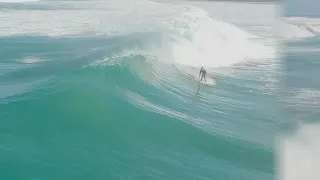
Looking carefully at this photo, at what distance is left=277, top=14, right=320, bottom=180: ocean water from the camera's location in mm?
3391

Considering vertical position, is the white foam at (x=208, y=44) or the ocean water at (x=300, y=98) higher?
the white foam at (x=208, y=44)

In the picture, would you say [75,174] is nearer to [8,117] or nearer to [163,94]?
[8,117]

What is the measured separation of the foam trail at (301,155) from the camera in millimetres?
3299

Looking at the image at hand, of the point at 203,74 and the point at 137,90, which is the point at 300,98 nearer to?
the point at 203,74

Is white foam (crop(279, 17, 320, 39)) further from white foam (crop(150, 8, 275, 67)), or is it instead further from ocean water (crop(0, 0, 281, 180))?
white foam (crop(150, 8, 275, 67))

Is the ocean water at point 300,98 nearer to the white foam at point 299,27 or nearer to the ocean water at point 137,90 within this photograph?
the white foam at point 299,27

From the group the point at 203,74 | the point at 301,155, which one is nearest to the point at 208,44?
the point at 203,74

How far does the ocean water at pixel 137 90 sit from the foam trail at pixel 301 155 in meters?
0.29

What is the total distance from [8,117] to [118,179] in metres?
1.40

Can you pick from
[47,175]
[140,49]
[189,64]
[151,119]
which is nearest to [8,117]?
[47,175]

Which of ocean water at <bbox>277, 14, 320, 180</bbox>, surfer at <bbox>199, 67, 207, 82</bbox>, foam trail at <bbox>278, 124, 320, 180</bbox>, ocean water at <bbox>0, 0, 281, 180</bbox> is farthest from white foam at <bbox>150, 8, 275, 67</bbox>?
foam trail at <bbox>278, 124, 320, 180</bbox>

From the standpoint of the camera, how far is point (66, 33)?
18.3 ft

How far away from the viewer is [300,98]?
3.74 metres

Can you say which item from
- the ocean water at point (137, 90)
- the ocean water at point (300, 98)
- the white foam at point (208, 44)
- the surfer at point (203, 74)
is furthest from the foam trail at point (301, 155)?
the white foam at point (208, 44)
